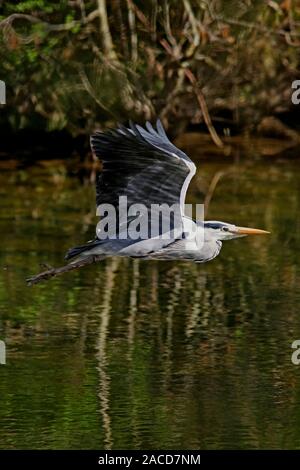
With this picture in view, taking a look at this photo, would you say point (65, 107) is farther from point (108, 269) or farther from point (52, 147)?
point (108, 269)

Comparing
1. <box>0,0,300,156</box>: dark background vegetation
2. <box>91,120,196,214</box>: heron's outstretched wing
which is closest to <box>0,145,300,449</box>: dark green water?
<box>91,120,196,214</box>: heron's outstretched wing

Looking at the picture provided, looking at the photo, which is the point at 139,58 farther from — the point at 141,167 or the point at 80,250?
the point at 141,167

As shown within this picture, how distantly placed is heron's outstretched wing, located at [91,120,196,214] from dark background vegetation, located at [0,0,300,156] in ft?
28.6

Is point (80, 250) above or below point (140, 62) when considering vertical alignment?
below

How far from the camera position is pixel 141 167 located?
9.11 metres

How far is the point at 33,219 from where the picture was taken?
605 inches

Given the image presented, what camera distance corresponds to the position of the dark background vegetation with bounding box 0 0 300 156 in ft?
60.3

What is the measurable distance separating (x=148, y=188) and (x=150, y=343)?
1499 millimetres

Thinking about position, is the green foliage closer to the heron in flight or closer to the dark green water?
the dark green water

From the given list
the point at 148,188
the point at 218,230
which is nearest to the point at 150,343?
the point at 218,230

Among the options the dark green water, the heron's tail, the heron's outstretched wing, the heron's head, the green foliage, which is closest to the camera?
the dark green water

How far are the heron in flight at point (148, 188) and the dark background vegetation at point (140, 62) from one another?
8.35m

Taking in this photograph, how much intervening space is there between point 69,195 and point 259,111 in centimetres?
460

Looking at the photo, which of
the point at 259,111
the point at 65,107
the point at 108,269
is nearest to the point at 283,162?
the point at 259,111
